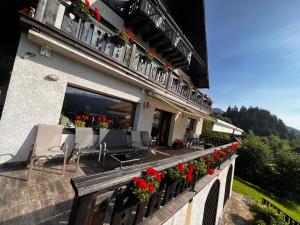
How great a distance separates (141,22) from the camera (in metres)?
9.85

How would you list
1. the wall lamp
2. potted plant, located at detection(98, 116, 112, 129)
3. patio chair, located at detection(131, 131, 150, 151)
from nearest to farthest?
the wall lamp
potted plant, located at detection(98, 116, 112, 129)
patio chair, located at detection(131, 131, 150, 151)

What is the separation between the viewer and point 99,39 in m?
6.14

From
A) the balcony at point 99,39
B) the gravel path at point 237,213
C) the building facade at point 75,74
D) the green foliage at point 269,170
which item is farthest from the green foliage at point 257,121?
the building facade at point 75,74

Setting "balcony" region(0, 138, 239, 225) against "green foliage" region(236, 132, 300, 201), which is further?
"green foliage" region(236, 132, 300, 201)

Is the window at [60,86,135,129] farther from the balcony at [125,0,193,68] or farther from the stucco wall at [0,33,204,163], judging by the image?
the balcony at [125,0,193,68]

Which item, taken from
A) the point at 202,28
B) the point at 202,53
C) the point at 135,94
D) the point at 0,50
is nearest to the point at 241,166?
the point at 202,53

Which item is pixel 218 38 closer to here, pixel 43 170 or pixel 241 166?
pixel 43 170

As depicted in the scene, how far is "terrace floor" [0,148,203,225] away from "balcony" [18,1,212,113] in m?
3.91

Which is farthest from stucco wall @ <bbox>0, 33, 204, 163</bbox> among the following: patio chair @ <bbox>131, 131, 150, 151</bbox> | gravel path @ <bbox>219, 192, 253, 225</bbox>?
gravel path @ <bbox>219, 192, 253, 225</bbox>

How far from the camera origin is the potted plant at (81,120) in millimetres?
6211

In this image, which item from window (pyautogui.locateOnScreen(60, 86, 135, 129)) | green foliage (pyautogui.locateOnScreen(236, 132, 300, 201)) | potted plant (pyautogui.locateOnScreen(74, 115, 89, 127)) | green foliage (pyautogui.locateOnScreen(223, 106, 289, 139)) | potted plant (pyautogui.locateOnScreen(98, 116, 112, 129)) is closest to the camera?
window (pyautogui.locateOnScreen(60, 86, 135, 129))

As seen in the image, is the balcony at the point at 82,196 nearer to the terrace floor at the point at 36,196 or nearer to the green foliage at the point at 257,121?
the terrace floor at the point at 36,196

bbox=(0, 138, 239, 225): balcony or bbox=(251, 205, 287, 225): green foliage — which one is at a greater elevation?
bbox=(0, 138, 239, 225): balcony

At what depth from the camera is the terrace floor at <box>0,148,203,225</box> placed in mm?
2736
